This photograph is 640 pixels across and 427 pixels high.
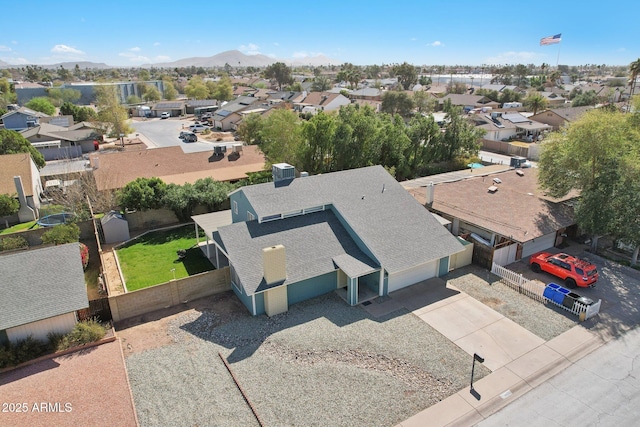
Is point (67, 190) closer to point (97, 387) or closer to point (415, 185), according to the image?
point (97, 387)

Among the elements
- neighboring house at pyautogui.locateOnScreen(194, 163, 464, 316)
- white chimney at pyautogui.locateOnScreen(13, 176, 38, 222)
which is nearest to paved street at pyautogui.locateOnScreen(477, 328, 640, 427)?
neighboring house at pyautogui.locateOnScreen(194, 163, 464, 316)

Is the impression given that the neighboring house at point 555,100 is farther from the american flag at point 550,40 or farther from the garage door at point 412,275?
the garage door at point 412,275

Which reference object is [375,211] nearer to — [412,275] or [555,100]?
[412,275]

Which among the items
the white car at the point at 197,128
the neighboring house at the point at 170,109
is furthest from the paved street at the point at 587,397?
the neighboring house at the point at 170,109

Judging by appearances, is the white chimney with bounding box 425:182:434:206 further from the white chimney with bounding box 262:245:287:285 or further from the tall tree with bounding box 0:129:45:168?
the tall tree with bounding box 0:129:45:168

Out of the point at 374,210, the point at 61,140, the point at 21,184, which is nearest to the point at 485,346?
the point at 374,210
